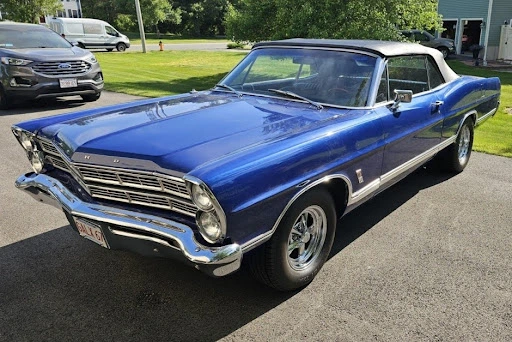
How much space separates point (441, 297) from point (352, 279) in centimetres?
59

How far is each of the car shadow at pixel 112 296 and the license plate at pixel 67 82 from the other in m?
5.56

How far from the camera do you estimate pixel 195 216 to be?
2373 mm

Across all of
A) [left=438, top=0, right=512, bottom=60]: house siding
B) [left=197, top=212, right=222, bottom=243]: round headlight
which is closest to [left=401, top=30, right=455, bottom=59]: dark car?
[left=438, top=0, right=512, bottom=60]: house siding

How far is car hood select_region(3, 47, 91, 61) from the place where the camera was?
824 centimetres

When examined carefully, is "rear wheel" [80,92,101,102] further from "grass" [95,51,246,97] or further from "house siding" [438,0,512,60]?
"house siding" [438,0,512,60]

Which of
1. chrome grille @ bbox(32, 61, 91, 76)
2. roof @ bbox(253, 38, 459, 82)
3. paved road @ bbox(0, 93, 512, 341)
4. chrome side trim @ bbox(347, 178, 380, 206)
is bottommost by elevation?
paved road @ bbox(0, 93, 512, 341)

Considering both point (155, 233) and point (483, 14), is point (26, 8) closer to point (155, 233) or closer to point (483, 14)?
point (483, 14)

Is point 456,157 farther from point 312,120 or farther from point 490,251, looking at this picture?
point 312,120

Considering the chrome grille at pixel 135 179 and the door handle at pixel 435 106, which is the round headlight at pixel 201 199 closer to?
the chrome grille at pixel 135 179

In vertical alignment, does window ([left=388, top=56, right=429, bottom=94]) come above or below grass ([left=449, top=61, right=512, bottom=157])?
above

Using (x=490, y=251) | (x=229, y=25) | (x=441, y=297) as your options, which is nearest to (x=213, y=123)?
(x=441, y=297)

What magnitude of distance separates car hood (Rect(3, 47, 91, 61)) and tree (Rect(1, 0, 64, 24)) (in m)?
24.0

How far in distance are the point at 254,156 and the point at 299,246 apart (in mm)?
870

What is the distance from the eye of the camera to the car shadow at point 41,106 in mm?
8891
